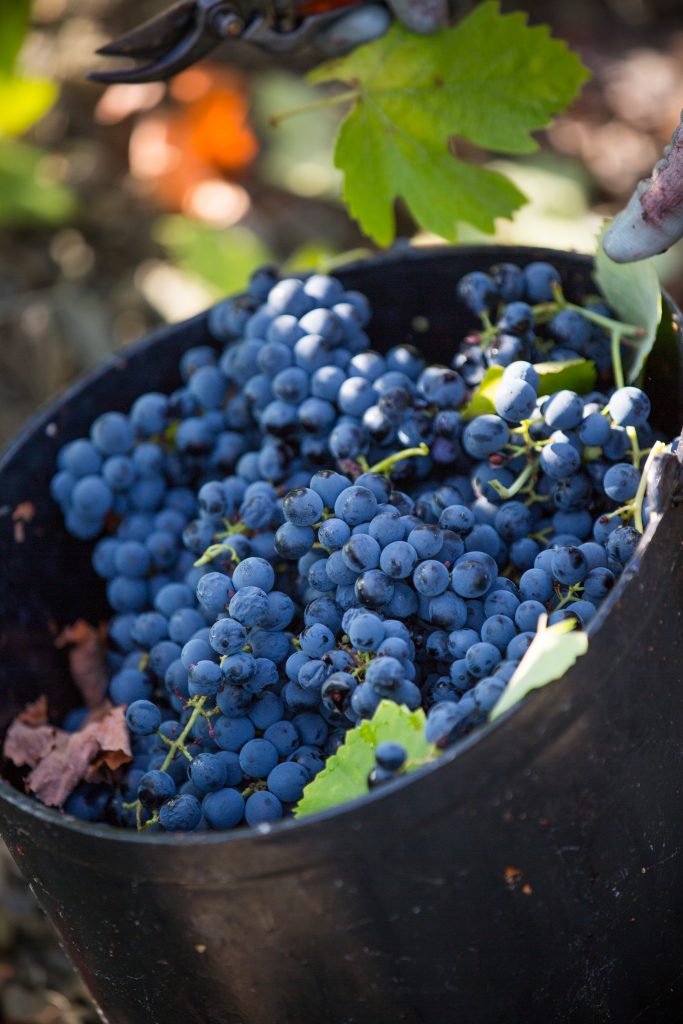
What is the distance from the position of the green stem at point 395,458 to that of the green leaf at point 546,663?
256 millimetres

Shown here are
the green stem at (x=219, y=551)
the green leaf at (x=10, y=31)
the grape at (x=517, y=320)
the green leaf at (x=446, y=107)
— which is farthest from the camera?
the green leaf at (x=10, y=31)

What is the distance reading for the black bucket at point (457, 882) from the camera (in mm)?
586

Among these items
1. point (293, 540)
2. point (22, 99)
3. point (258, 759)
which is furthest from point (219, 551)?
point (22, 99)

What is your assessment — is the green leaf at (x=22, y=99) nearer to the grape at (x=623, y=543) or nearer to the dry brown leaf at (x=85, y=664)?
the dry brown leaf at (x=85, y=664)

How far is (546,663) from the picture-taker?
587 mm

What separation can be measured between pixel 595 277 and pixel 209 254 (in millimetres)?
1274

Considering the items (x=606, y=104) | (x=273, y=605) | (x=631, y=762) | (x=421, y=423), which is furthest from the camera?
(x=606, y=104)

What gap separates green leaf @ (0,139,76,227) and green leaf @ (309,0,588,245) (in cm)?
127

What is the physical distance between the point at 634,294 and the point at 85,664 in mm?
631

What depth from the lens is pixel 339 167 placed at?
1083 mm

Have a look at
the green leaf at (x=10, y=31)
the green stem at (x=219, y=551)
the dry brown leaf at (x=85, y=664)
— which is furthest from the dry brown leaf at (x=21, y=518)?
the green leaf at (x=10, y=31)

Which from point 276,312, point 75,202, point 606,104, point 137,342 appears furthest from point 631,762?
point 606,104

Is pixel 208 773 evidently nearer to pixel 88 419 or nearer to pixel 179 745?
pixel 179 745

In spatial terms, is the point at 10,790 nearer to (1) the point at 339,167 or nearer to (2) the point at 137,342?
(2) the point at 137,342
